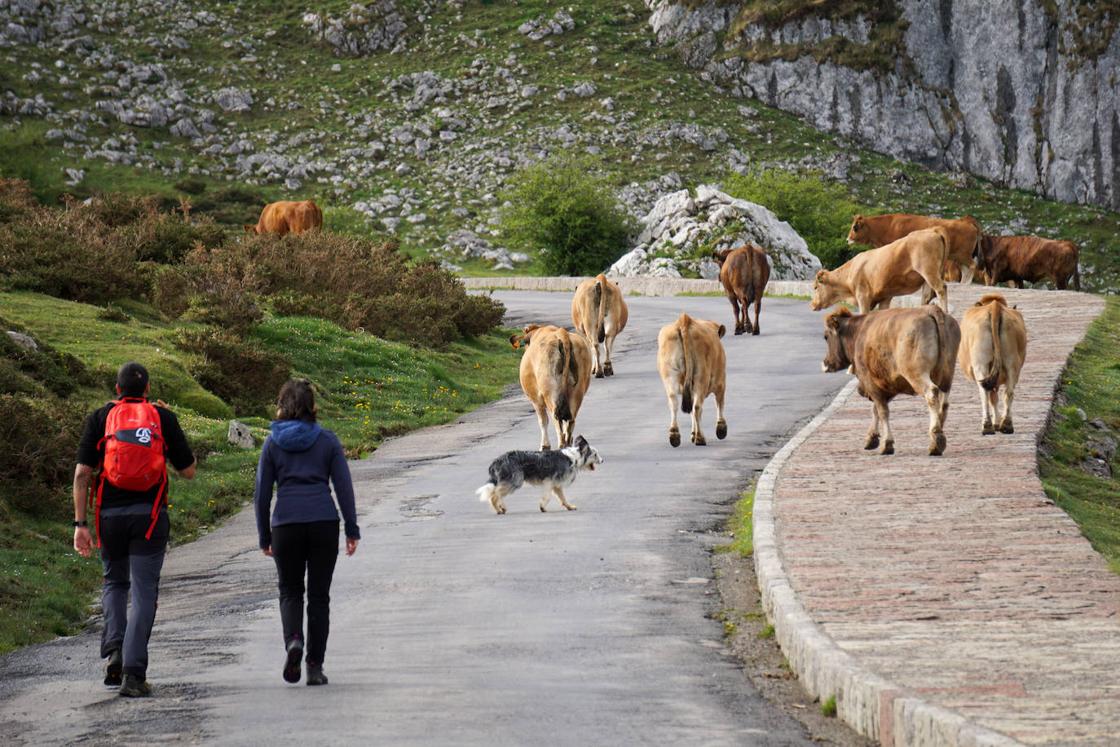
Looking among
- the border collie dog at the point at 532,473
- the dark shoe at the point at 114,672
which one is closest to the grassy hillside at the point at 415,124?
the border collie dog at the point at 532,473

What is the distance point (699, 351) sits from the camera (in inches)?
763

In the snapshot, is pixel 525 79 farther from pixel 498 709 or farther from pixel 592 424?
pixel 498 709

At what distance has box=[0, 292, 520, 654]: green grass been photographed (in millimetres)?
13633

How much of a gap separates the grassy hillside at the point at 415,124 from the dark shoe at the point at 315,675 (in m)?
67.1

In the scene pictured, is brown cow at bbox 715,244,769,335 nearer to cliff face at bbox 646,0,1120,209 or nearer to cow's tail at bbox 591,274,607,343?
cow's tail at bbox 591,274,607,343

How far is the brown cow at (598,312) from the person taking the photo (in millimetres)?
28391

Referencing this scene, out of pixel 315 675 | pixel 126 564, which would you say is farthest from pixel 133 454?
pixel 315 675

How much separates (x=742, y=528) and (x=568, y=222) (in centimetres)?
5370

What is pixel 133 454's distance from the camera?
9.99 m

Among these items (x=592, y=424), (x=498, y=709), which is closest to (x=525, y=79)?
(x=592, y=424)

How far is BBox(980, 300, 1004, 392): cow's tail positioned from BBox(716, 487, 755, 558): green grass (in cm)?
312

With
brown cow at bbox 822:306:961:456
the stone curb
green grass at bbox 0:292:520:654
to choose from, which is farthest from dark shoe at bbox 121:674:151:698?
brown cow at bbox 822:306:961:456

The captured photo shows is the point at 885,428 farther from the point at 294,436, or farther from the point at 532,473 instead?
the point at 294,436

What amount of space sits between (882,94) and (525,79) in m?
23.0
